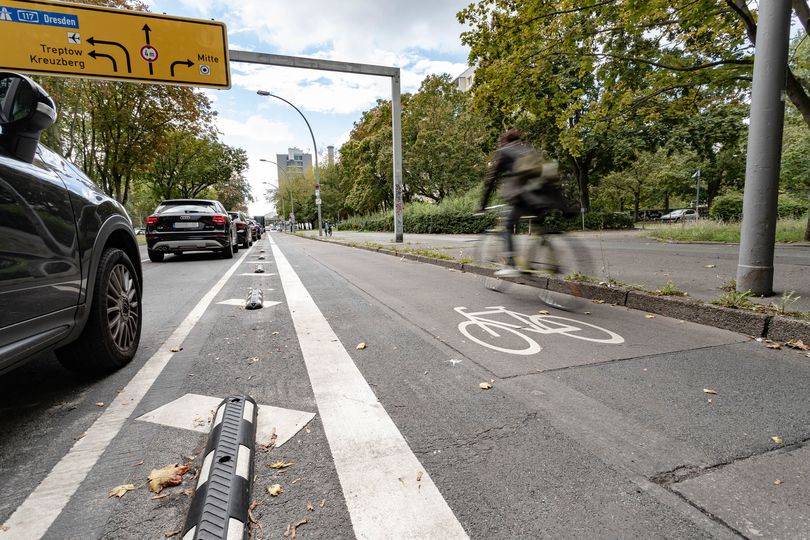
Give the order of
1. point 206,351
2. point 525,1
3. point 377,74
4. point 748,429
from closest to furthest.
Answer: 1. point 748,429
2. point 206,351
3. point 525,1
4. point 377,74

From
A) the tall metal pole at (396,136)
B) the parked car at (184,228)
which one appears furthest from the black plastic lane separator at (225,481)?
the tall metal pole at (396,136)

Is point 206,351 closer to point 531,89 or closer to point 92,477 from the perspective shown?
point 92,477

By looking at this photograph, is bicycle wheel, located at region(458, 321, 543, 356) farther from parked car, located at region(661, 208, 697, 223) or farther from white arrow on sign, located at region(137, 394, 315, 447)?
parked car, located at region(661, 208, 697, 223)

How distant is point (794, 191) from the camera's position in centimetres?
2725

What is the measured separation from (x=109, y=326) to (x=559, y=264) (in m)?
4.78

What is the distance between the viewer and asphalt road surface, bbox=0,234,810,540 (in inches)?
60.1

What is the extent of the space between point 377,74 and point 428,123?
23.1m

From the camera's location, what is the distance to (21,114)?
7.16 ft

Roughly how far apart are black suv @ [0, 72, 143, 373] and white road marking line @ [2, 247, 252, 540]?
441 millimetres

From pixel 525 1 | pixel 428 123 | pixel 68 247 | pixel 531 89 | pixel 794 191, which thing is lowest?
pixel 68 247

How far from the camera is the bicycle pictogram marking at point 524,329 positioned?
11.7 feet

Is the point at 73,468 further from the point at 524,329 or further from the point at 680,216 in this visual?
the point at 680,216

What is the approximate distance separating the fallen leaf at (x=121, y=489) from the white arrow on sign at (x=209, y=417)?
45cm

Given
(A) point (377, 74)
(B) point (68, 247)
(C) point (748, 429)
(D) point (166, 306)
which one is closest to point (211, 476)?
(B) point (68, 247)
